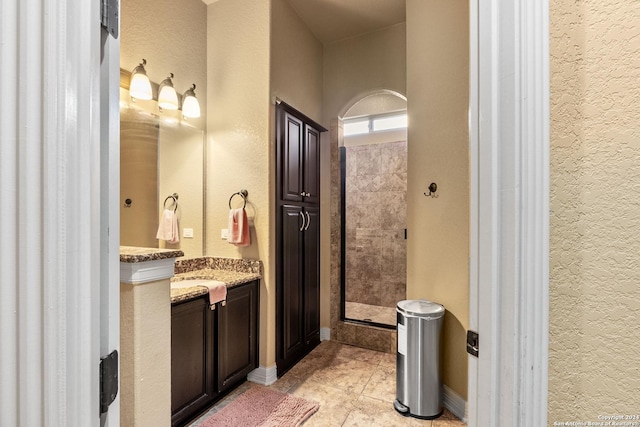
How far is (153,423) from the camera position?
1.25m

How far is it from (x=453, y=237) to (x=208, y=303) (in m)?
1.79

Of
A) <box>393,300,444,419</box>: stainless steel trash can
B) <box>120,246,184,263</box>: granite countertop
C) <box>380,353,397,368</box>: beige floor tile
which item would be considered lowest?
<box>380,353,397,368</box>: beige floor tile

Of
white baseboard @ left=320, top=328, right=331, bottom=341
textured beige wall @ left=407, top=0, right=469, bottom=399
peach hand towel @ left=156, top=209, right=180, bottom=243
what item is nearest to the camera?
textured beige wall @ left=407, top=0, right=469, bottom=399

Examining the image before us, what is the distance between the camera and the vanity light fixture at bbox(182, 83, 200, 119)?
253cm

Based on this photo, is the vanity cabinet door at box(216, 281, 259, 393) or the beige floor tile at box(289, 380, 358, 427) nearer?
the beige floor tile at box(289, 380, 358, 427)

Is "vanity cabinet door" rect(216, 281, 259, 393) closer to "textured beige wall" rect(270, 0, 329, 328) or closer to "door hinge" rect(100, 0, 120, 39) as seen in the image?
"textured beige wall" rect(270, 0, 329, 328)

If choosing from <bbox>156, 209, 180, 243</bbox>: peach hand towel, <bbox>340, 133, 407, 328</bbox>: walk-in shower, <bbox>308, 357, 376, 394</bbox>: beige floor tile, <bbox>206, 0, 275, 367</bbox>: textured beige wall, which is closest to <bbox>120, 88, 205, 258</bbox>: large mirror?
<bbox>156, 209, 180, 243</bbox>: peach hand towel

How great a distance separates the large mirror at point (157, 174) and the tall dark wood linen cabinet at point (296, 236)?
770 mm

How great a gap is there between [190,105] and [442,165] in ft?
6.97

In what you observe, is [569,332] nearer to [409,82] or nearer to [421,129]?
[421,129]

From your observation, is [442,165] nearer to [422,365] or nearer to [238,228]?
[422,365]

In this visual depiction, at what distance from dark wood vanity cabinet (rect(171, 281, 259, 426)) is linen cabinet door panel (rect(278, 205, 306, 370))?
28 centimetres

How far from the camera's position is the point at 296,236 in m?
2.94

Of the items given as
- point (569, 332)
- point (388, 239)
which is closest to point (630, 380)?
point (569, 332)
